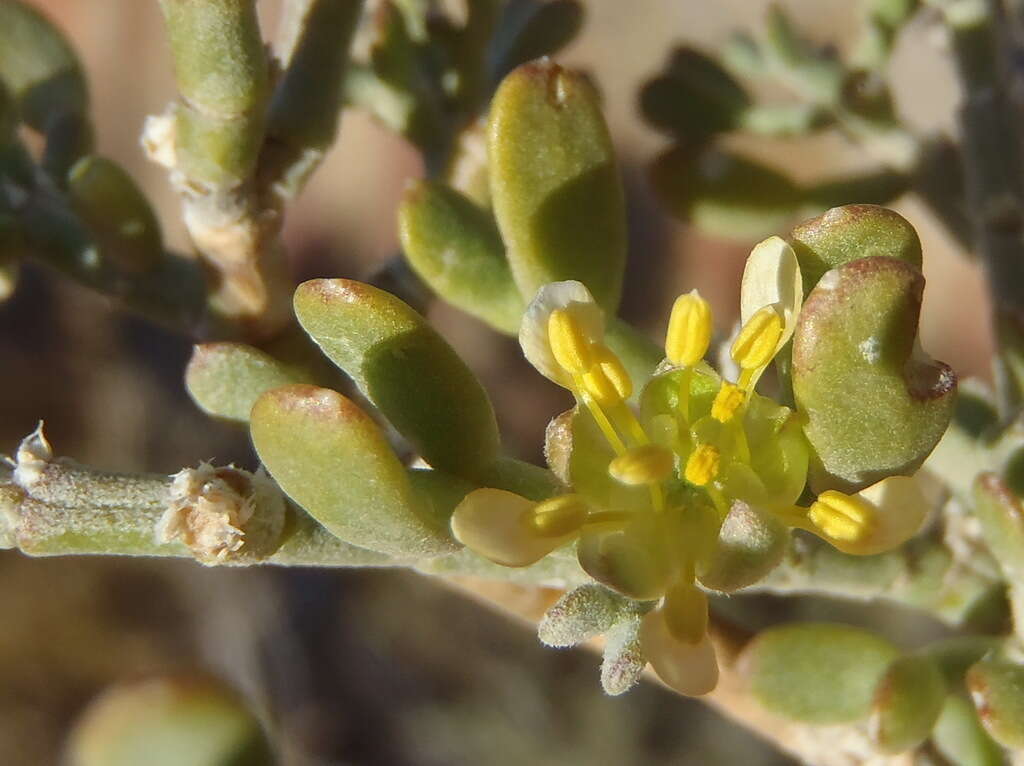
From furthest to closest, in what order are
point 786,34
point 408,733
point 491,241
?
point 408,733 < point 786,34 < point 491,241

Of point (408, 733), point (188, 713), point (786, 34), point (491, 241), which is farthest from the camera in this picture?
point (408, 733)

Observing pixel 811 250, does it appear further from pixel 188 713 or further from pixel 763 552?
pixel 188 713

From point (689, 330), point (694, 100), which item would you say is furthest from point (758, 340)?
point (694, 100)

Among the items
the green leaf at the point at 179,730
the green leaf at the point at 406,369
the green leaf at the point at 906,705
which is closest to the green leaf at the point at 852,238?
the green leaf at the point at 406,369

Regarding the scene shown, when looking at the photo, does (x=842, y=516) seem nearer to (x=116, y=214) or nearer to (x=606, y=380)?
(x=606, y=380)

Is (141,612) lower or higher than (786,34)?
lower

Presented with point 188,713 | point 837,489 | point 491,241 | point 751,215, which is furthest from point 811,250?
point 188,713

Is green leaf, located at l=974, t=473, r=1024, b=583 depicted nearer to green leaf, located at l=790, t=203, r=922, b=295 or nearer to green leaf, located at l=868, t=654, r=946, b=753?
green leaf, located at l=868, t=654, r=946, b=753

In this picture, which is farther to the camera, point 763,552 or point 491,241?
point 491,241
